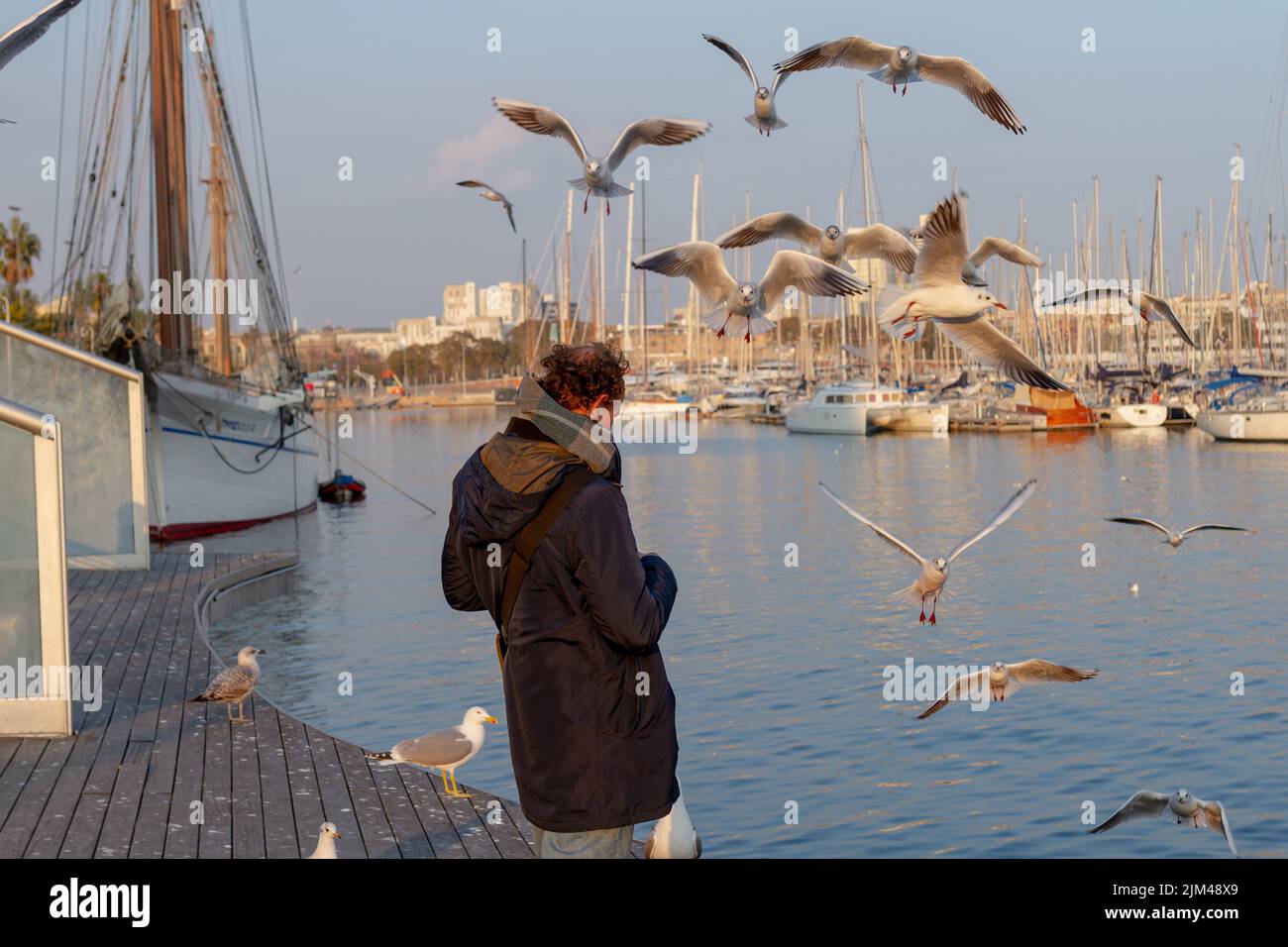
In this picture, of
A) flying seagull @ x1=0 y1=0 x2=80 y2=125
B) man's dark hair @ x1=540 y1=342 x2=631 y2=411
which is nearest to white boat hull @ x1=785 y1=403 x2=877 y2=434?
flying seagull @ x1=0 y1=0 x2=80 y2=125

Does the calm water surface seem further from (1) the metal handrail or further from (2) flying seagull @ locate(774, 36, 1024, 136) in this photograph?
(2) flying seagull @ locate(774, 36, 1024, 136)

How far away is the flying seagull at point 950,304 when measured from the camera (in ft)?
26.9

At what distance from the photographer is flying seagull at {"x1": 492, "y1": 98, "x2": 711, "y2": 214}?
8.97m

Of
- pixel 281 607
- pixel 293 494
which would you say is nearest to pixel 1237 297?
pixel 293 494

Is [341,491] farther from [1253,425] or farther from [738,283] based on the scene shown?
[738,283]

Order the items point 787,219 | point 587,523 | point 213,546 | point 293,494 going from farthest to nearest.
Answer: point 293,494, point 213,546, point 787,219, point 587,523

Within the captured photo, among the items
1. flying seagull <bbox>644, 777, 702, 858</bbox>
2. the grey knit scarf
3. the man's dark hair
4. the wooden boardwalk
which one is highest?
the man's dark hair

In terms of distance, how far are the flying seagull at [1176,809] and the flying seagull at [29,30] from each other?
8.95m

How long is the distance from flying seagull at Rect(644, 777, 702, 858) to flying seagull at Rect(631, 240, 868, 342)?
15.2 ft

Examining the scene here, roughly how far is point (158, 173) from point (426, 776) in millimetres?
25207

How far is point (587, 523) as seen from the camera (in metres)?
4.19

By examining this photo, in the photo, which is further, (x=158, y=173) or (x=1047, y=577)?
(x=158, y=173)

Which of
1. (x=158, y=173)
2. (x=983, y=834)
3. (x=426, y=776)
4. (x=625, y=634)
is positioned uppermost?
(x=158, y=173)

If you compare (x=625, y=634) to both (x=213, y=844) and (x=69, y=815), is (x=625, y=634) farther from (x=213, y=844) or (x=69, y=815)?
(x=69, y=815)
